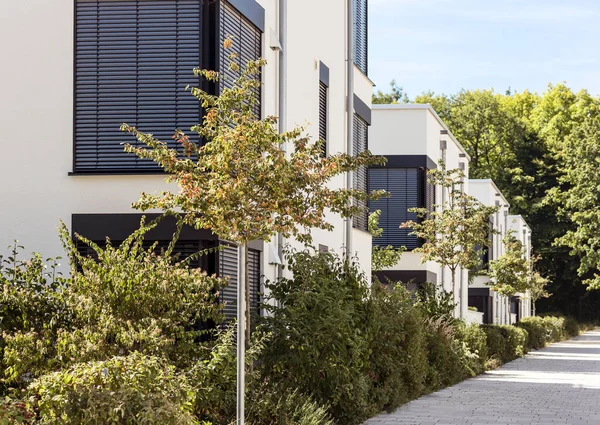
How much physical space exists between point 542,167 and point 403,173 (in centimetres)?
4238

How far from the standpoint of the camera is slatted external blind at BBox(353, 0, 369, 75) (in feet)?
79.1

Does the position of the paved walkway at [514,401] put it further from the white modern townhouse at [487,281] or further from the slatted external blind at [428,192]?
the white modern townhouse at [487,281]

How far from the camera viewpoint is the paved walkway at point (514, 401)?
1539 centimetres

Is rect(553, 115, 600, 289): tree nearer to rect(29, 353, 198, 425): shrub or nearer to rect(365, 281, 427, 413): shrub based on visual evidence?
rect(365, 281, 427, 413): shrub

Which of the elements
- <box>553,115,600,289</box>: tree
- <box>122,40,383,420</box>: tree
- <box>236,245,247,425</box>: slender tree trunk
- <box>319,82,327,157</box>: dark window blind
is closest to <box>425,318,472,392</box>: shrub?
<box>319,82,327,157</box>: dark window blind

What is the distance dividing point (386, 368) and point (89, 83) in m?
6.16

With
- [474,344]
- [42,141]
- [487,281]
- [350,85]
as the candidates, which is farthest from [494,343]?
[487,281]

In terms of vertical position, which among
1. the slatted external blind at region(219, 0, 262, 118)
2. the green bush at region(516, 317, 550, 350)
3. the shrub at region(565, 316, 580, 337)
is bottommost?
the shrub at region(565, 316, 580, 337)

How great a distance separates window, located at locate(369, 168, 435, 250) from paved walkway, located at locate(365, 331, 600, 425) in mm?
6666

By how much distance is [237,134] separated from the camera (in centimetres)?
1088

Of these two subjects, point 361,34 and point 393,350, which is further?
point 361,34

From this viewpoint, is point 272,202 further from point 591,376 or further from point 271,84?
point 591,376

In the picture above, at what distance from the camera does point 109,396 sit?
8.76m

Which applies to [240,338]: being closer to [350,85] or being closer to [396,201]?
[350,85]
